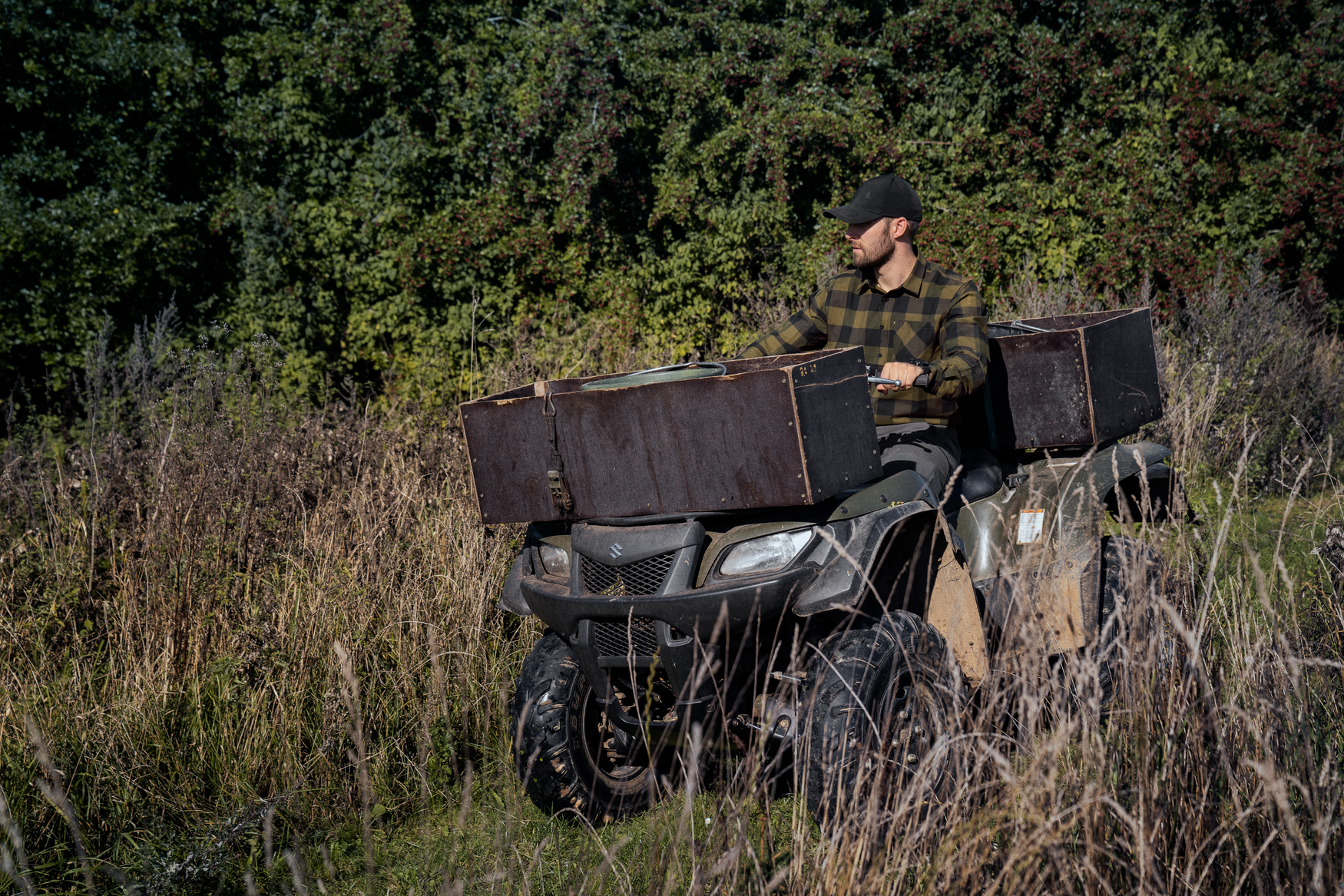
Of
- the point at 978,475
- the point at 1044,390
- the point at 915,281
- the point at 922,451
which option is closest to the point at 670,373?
the point at 922,451

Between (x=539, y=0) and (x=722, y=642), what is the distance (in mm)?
11060

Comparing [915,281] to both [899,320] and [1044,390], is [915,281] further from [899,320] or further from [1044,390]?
[1044,390]

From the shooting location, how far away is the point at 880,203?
367 cm

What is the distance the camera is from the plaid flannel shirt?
11.2ft

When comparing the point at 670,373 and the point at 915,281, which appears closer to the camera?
the point at 670,373

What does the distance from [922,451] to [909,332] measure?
559 mm

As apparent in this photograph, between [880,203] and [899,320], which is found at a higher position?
[880,203]

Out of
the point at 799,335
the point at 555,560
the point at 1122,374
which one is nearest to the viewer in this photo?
the point at 555,560

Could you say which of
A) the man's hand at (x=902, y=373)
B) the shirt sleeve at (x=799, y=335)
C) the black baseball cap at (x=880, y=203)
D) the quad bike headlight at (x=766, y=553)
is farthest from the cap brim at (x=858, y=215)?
the quad bike headlight at (x=766, y=553)

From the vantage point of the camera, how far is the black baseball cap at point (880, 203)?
12.0 feet

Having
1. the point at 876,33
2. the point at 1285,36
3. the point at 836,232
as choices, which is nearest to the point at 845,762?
the point at 836,232

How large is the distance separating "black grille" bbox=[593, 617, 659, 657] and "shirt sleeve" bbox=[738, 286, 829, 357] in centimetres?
141

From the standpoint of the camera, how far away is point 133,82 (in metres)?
10.9

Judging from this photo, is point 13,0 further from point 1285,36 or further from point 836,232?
point 1285,36
